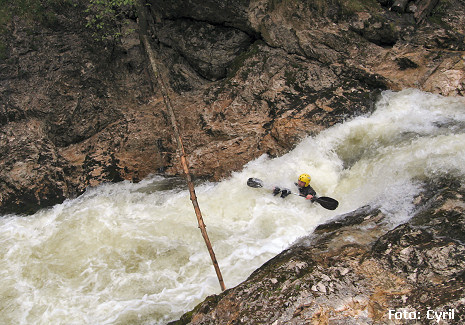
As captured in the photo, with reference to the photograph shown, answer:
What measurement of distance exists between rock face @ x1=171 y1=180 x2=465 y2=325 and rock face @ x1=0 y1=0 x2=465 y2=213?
12.5ft

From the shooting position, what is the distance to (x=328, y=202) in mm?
6098

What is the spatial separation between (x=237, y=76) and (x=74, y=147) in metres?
4.60

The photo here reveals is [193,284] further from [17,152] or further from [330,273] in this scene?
[17,152]

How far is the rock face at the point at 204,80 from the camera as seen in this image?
7672 millimetres

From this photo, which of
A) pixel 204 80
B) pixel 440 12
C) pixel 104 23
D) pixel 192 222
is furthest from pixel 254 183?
pixel 440 12

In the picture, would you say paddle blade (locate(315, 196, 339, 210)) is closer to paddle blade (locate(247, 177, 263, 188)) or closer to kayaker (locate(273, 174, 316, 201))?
kayaker (locate(273, 174, 316, 201))

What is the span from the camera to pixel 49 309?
483cm

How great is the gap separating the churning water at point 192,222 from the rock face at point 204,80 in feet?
1.75

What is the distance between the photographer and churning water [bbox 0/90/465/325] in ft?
16.2

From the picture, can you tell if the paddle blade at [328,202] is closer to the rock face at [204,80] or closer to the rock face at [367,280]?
the rock face at [367,280]

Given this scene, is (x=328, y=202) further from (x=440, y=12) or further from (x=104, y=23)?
(x=104, y=23)

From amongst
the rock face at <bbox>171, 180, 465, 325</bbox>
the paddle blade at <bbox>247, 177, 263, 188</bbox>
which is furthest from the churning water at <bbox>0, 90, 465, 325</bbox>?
the rock face at <bbox>171, 180, 465, 325</bbox>

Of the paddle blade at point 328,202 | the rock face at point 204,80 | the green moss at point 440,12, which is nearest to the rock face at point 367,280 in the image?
the paddle blade at point 328,202

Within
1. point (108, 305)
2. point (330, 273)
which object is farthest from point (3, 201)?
point (330, 273)
